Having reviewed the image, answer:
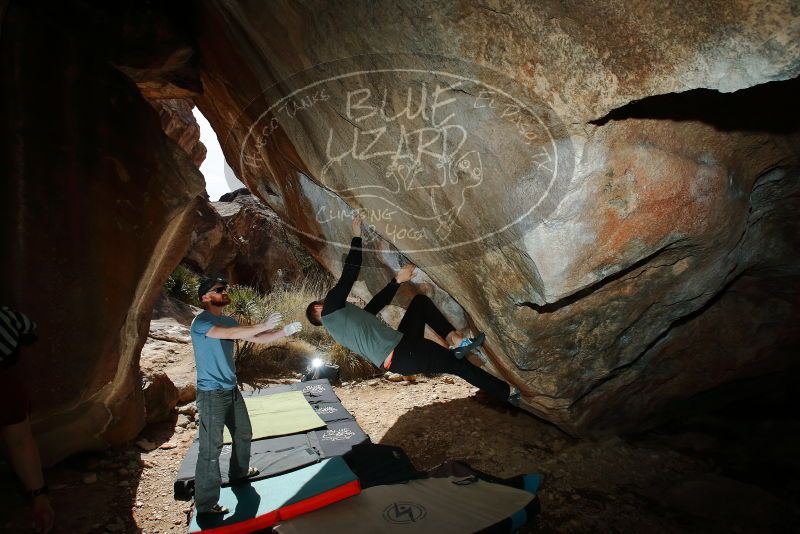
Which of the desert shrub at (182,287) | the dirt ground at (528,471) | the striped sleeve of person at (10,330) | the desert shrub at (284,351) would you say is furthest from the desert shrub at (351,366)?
the striped sleeve of person at (10,330)

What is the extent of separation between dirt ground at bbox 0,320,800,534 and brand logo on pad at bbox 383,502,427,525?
2.86 ft

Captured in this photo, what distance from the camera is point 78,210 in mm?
3256

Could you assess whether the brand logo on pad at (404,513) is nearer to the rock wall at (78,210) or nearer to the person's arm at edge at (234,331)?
the person's arm at edge at (234,331)

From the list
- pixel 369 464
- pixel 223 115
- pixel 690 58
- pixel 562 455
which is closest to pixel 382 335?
pixel 369 464

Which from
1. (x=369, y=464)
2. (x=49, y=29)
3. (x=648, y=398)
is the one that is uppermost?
(x=49, y=29)

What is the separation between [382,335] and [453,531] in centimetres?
151

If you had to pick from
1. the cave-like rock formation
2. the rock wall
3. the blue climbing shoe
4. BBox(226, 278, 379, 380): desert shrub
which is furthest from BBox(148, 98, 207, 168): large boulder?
the blue climbing shoe

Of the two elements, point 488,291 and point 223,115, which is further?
point 223,115

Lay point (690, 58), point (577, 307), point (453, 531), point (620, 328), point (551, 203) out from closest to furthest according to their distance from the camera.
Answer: point (690, 58)
point (551, 203)
point (453, 531)
point (577, 307)
point (620, 328)

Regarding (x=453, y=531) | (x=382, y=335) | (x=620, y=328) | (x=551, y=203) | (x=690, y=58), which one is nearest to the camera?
(x=690, y=58)

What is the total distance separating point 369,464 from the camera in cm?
382

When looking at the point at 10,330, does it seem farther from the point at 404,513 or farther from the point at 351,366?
the point at 351,366

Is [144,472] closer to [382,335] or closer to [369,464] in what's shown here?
[369,464]

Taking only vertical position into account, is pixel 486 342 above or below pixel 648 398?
above
